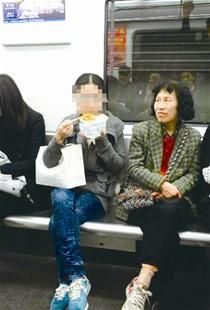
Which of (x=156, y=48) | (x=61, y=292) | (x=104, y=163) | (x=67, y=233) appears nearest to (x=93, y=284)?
(x=61, y=292)

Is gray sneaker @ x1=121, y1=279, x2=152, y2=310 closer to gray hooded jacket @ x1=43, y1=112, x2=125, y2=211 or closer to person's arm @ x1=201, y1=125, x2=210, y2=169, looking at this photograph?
gray hooded jacket @ x1=43, y1=112, x2=125, y2=211

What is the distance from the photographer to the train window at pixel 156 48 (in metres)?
2.63

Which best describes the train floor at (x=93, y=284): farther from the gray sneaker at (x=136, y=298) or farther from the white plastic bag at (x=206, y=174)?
the white plastic bag at (x=206, y=174)

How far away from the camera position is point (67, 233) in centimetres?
223

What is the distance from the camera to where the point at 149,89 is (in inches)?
109

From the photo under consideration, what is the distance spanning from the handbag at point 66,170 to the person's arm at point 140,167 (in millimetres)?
291

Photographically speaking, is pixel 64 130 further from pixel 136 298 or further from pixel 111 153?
pixel 136 298

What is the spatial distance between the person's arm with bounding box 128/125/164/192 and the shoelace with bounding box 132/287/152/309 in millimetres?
541

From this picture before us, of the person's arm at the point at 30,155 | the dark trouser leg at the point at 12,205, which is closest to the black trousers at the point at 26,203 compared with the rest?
the dark trouser leg at the point at 12,205

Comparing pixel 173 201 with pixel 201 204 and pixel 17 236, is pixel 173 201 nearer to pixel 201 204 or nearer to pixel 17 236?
pixel 201 204

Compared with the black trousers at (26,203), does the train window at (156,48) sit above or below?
above

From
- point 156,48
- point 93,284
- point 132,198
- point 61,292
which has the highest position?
point 156,48

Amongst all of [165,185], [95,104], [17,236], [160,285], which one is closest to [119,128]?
[95,104]

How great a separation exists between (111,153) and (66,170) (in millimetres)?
272
